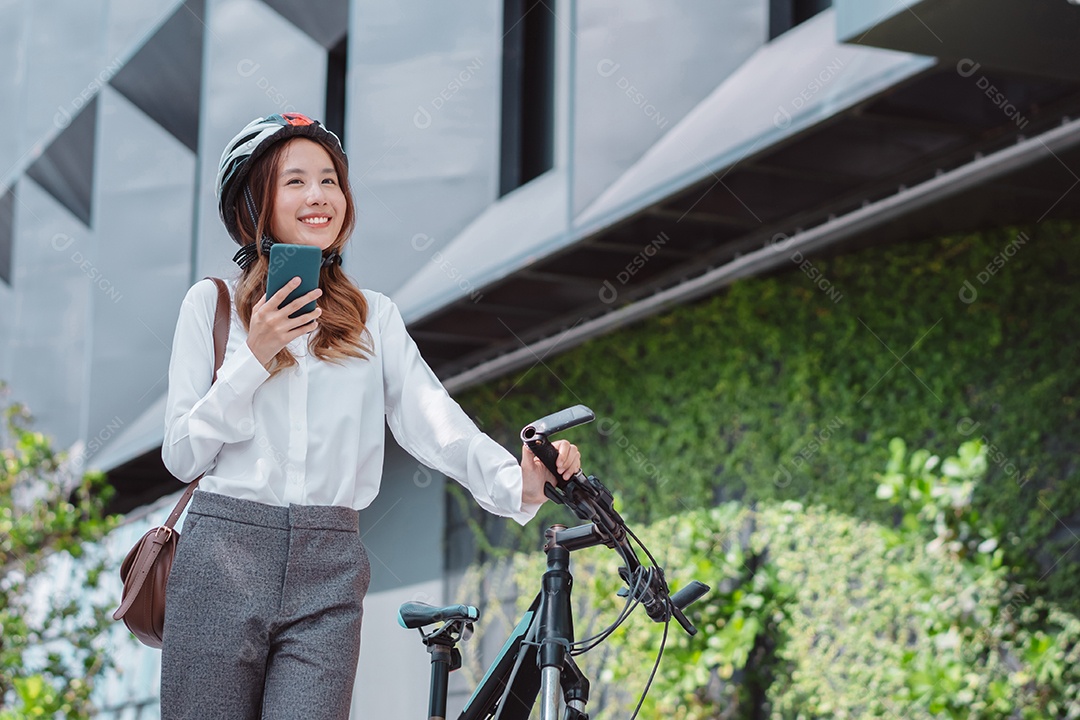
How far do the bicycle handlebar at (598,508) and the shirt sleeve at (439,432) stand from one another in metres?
0.07

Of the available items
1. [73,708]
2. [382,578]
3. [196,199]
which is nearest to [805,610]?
[382,578]

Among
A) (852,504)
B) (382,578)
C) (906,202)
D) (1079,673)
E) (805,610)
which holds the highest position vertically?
(906,202)

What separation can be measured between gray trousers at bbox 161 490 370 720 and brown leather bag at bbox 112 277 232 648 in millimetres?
48

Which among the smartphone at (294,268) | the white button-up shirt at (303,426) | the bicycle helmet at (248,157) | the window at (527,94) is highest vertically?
the window at (527,94)

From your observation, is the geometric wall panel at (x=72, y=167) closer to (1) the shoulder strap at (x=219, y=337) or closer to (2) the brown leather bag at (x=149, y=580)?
(1) the shoulder strap at (x=219, y=337)

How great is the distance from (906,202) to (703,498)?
183cm

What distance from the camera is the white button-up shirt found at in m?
2.01

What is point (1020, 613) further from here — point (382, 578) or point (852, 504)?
point (382, 578)

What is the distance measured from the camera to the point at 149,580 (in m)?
2.02

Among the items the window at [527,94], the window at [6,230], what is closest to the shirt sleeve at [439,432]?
the window at [527,94]

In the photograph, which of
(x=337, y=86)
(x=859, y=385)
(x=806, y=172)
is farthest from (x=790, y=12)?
(x=337, y=86)

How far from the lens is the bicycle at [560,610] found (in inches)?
79.1

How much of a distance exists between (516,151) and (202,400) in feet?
21.1

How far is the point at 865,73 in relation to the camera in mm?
4328
